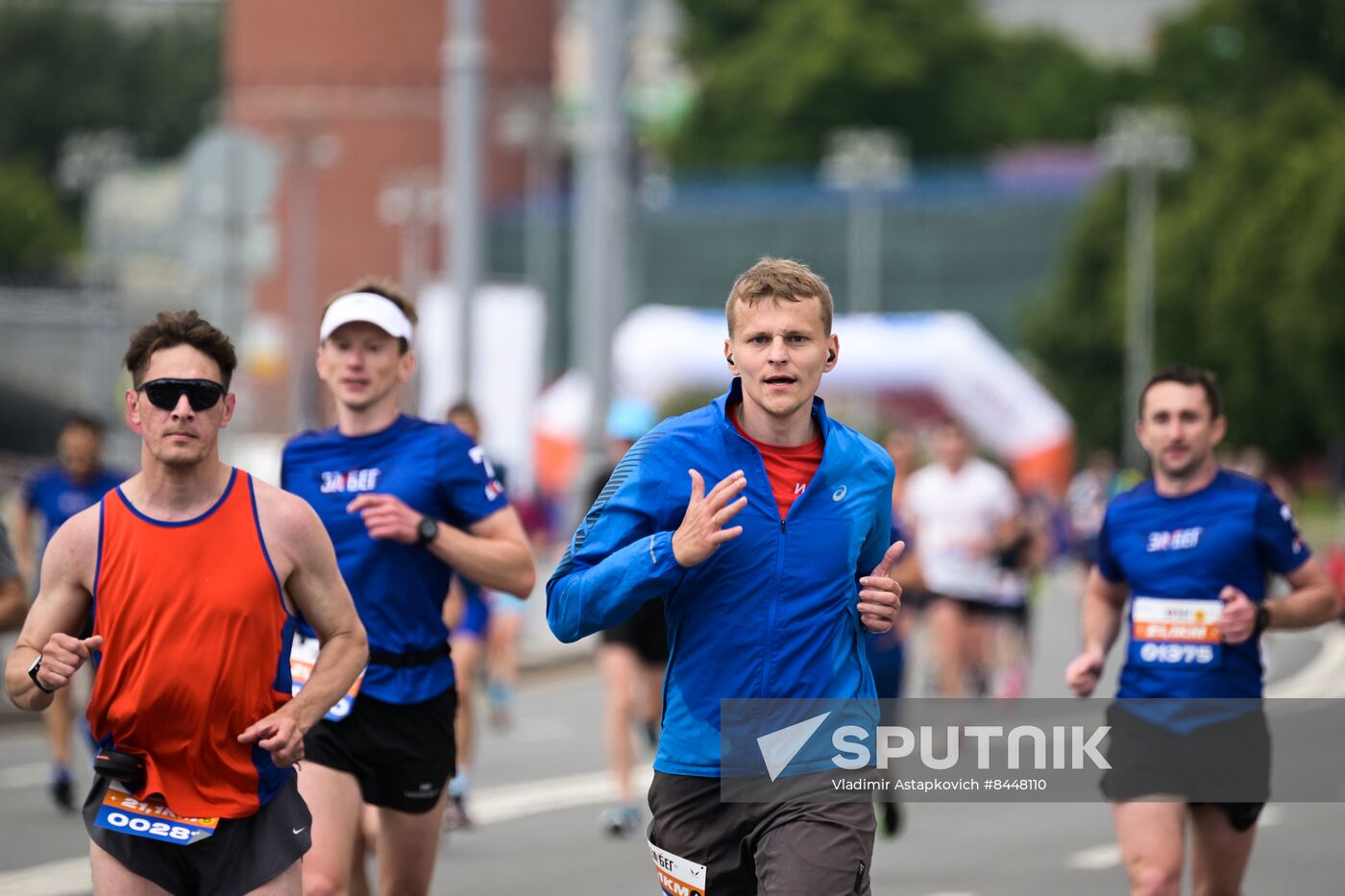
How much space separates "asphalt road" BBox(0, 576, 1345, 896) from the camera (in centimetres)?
995

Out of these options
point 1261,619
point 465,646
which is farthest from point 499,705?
point 1261,619

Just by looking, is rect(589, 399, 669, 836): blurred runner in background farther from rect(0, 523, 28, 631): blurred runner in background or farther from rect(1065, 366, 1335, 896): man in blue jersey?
rect(0, 523, 28, 631): blurred runner in background

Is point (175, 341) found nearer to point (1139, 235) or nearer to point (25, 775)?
point (25, 775)

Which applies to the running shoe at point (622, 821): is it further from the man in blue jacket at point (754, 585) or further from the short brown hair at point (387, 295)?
the man in blue jacket at point (754, 585)

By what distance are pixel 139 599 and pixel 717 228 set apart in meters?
75.3

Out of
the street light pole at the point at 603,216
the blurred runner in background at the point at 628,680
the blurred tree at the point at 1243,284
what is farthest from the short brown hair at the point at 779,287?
the blurred tree at the point at 1243,284

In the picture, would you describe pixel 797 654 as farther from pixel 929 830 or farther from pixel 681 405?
pixel 681 405

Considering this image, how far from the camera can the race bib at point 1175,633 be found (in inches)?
286

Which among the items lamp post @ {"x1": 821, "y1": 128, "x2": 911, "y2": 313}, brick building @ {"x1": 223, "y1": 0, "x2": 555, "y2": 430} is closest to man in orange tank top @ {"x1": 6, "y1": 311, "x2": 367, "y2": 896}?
lamp post @ {"x1": 821, "y1": 128, "x2": 911, "y2": 313}

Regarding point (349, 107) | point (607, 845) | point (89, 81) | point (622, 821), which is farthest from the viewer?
point (89, 81)

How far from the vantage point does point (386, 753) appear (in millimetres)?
6973

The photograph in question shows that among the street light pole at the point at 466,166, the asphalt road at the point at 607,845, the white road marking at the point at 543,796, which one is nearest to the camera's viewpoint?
the asphalt road at the point at 607,845

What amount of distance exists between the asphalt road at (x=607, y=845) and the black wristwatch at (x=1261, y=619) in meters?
2.91

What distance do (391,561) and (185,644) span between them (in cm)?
172
